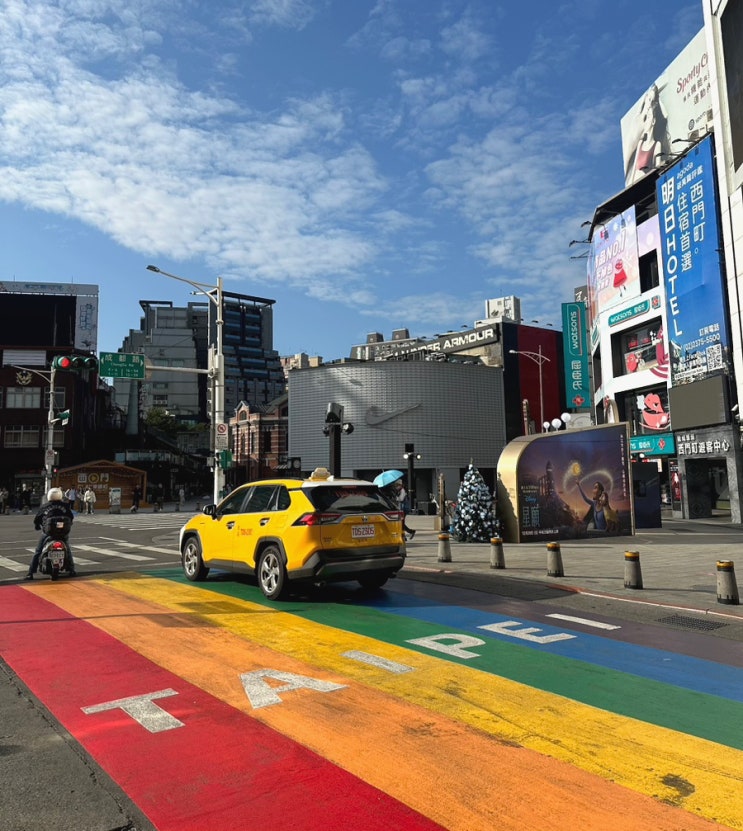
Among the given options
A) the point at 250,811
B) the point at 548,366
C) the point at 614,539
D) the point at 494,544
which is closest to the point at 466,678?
the point at 250,811

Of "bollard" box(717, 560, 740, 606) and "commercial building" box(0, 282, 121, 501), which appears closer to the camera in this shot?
"bollard" box(717, 560, 740, 606)

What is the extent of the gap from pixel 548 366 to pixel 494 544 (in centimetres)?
7058

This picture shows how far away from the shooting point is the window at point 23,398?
193 feet

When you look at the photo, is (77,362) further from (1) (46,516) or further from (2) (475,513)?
(2) (475,513)

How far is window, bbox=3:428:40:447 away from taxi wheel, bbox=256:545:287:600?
56242 millimetres

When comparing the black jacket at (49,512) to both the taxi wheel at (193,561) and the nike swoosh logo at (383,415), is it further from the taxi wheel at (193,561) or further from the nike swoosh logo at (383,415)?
the nike swoosh logo at (383,415)

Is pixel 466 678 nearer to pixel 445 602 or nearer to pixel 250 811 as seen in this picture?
pixel 250 811

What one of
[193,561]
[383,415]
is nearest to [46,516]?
[193,561]

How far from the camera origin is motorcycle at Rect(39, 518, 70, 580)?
11922 millimetres

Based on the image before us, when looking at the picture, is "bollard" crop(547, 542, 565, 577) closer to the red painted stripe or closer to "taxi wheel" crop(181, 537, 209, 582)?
"taxi wheel" crop(181, 537, 209, 582)

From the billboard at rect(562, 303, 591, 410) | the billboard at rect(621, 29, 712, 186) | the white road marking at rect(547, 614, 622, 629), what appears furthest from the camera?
the billboard at rect(562, 303, 591, 410)

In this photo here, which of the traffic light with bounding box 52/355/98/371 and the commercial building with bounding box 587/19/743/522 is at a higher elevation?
the commercial building with bounding box 587/19/743/522

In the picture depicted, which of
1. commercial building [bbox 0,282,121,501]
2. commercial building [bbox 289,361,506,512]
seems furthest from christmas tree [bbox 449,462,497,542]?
commercial building [bbox 289,361,506,512]

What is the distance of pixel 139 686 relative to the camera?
568cm
